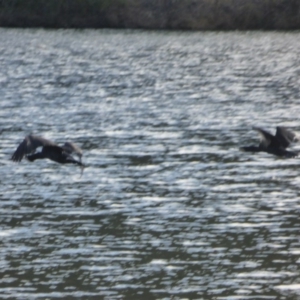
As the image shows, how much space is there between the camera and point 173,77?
3628cm

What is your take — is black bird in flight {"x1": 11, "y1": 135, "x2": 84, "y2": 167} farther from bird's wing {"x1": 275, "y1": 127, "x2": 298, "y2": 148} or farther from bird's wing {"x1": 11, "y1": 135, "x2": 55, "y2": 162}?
bird's wing {"x1": 275, "y1": 127, "x2": 298, "y2": 148}

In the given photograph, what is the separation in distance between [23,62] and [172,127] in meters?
17.0

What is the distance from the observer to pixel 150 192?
17516 mm

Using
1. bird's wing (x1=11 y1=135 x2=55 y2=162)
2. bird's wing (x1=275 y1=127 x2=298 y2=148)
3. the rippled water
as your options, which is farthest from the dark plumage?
bird's wing (x1=11 y1=135 x2=55 y2=162)

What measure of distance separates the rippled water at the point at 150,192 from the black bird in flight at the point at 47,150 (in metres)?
1.03

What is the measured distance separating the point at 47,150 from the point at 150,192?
3055 mm

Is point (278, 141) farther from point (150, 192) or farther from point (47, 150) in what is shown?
point (47, 150)

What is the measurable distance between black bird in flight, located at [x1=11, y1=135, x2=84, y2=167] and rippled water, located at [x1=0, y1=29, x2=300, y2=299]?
3.40 feet

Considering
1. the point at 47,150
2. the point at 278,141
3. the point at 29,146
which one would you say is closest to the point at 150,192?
the point at 278,141

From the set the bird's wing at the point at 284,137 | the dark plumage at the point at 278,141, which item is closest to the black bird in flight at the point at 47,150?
the dark plumage at the point at 278,141

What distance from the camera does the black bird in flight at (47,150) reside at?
14.3 meters

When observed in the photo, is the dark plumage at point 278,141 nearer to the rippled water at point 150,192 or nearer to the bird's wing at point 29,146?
the rippled water at point 150,192

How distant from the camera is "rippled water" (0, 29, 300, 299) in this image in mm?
12844

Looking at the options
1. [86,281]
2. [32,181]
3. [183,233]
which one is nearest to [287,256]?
[183,233]
